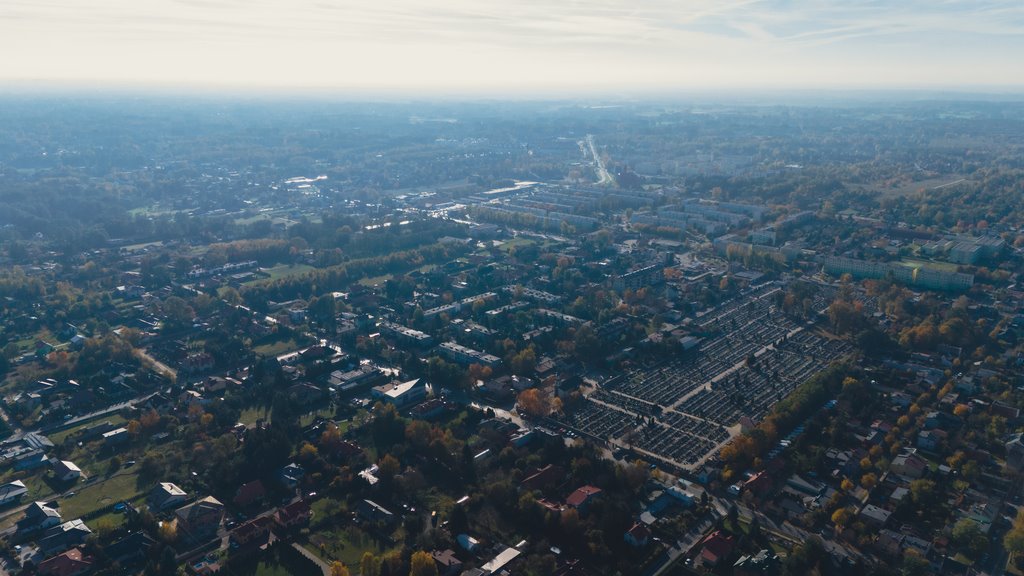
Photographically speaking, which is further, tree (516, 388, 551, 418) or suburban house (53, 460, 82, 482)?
tree (516, 388, 551, 418)

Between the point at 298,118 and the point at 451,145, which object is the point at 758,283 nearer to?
the point at 451,145

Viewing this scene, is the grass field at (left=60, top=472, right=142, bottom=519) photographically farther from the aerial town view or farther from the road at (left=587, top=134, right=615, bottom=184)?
the road at (left=587, top=134, right=615, bottom=184)

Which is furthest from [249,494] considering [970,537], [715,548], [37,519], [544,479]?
[970,537]

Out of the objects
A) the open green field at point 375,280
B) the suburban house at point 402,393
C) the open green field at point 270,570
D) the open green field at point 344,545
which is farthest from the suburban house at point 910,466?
the open green field at point 375,280

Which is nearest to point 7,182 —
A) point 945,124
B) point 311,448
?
point 311,448

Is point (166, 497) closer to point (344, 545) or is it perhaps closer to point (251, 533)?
point (251, 533)

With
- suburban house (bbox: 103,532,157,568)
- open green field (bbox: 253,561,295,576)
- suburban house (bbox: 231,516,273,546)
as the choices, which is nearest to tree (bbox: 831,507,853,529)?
open green field (bbox: 253,561,295,576)
